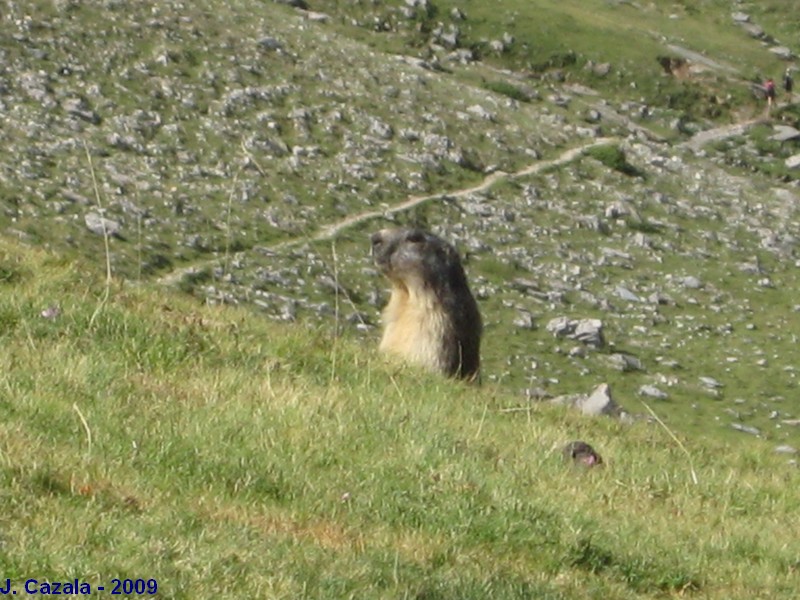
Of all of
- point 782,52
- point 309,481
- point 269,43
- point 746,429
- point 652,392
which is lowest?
point 652,392

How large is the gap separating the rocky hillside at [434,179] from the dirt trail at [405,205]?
13 centimetres

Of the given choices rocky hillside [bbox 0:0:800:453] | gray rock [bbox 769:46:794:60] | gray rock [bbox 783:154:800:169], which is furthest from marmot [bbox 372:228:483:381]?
gray rock [bbox 769:46:794:60]

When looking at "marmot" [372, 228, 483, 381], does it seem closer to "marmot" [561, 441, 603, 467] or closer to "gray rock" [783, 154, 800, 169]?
"marmot" [561, 441, 603, 467]

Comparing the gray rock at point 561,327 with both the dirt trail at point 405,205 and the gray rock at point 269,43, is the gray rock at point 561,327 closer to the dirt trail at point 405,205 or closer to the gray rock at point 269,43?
the dirt trail at point 405,205

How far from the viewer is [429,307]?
58.8 ft

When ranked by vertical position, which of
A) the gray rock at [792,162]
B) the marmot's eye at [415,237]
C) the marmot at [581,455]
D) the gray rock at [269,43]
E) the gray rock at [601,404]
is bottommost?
the gray rock at [792,162]

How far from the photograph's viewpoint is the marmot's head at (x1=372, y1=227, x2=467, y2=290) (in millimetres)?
18125

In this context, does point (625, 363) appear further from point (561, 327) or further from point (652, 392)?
point (561, 327)

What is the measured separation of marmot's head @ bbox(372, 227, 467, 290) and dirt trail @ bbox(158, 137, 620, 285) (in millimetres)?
12631

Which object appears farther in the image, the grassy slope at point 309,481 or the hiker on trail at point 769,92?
the hiker on trail at point 769,92

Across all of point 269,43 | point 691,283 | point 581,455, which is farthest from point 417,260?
point 269,43

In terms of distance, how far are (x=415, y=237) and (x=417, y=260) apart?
51 cm

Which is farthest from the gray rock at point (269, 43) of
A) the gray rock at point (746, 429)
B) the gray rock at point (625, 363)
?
the gray rock at point (746, 429)

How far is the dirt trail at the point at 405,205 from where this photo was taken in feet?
108
